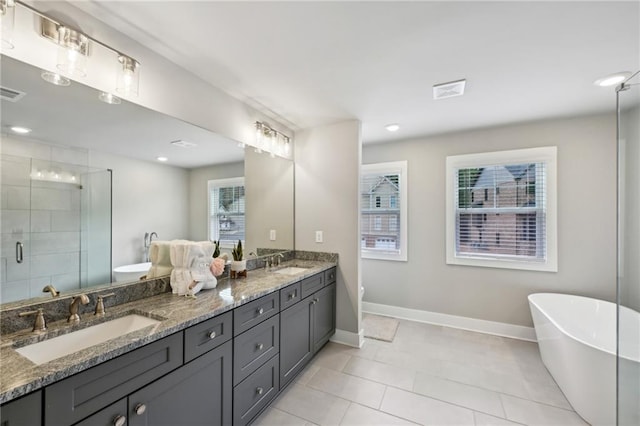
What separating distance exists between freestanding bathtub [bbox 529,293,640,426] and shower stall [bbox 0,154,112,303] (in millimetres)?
3135

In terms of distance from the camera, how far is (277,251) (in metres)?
3.03

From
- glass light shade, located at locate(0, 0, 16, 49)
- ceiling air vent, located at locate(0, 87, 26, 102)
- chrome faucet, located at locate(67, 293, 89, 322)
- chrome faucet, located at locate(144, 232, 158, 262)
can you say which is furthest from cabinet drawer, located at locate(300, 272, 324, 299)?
glass light shade, located at locate(0, 0, 16, 49)

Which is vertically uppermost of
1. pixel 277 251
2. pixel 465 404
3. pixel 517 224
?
pixel 517 224

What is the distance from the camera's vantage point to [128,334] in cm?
116

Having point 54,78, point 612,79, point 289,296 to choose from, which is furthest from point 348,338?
point 612,79

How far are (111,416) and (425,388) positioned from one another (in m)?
2.13

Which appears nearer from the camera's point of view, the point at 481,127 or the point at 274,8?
the point at 274,8

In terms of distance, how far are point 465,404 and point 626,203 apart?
173 cm

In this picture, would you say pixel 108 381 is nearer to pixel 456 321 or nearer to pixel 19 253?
pixel 19 253

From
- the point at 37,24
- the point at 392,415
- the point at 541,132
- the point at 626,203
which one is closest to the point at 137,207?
the point at 37,24

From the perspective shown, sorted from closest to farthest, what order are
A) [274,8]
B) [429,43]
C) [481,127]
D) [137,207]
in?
[274,8], [429,43], [137,207], [481,127]

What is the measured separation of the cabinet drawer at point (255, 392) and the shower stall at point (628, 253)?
2.14m

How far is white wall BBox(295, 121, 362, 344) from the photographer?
2934 mm

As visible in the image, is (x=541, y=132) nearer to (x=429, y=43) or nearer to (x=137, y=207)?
(x=429, y=43)
